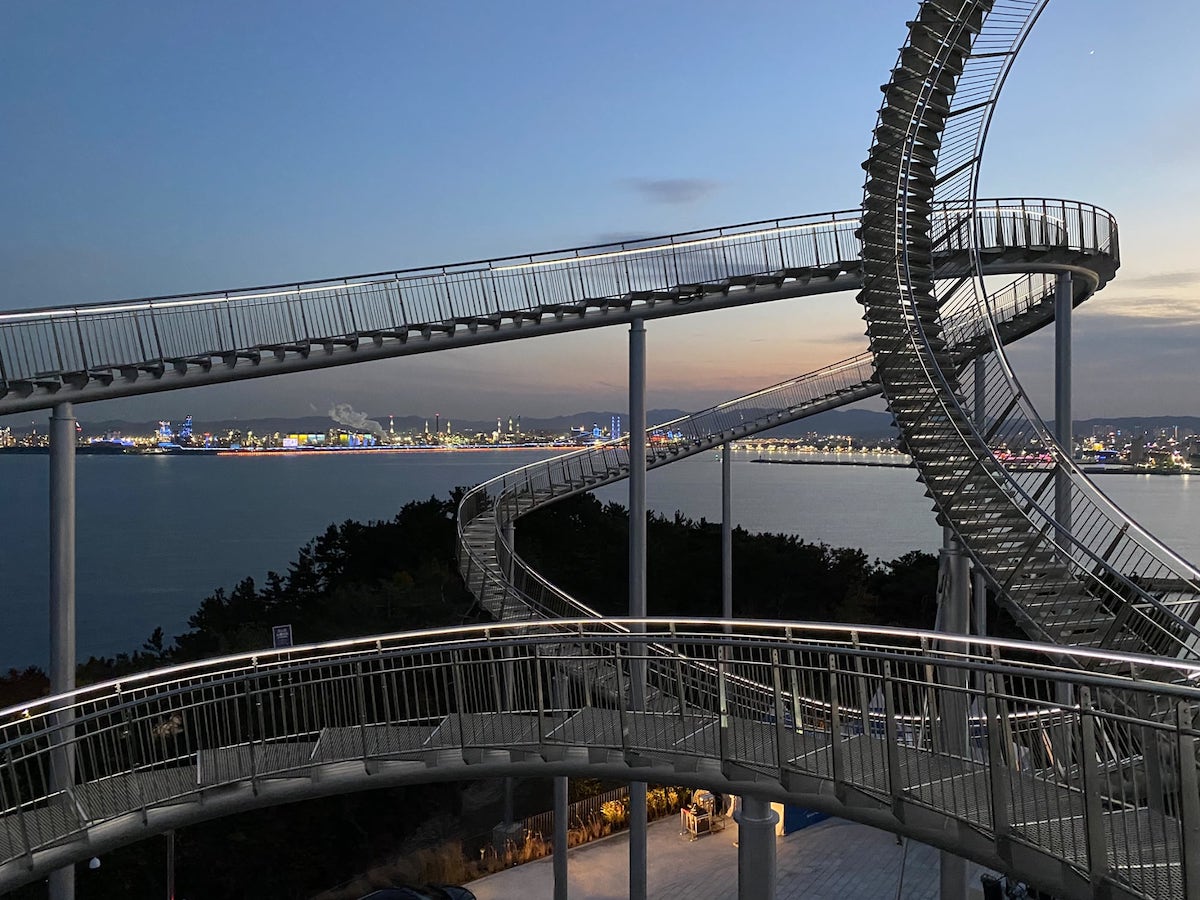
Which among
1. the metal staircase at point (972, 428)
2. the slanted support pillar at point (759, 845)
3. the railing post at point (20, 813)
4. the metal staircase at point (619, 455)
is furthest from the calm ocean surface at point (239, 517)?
the railing post at point (20, 813)

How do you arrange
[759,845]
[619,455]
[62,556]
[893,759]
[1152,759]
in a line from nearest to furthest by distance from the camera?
[1152,759], [893,759], [759,845], [62,556], [619,455]

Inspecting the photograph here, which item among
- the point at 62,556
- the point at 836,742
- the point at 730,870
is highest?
the point at 62,556

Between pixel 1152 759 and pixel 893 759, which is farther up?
pixel 1152 759

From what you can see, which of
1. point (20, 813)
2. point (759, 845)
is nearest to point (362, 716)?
point (20, 813)

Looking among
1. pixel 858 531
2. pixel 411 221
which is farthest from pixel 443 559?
pixel 858 531

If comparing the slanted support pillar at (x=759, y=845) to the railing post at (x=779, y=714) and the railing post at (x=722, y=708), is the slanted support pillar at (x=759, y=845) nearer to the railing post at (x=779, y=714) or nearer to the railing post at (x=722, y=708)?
the railing post at (x=722, y=708)

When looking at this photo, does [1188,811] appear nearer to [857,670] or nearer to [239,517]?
[857,670]
